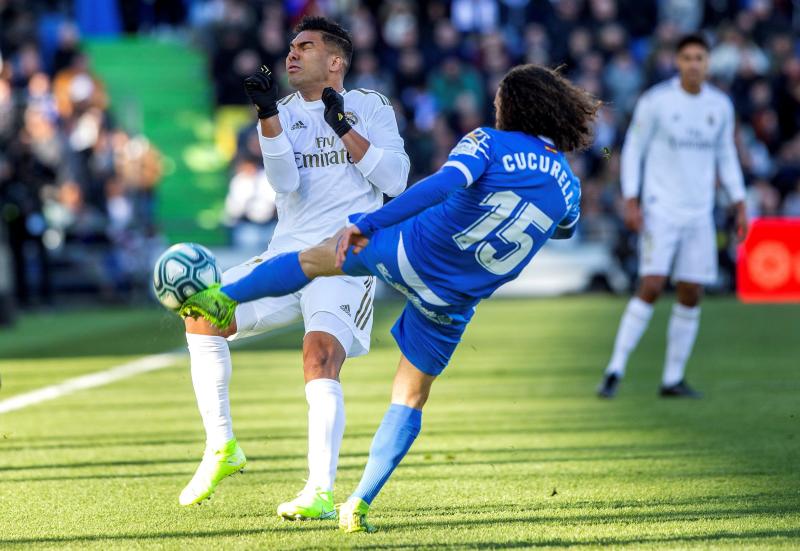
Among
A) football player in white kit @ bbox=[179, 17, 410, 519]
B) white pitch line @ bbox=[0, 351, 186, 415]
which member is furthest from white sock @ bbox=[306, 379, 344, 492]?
white pitch line @ bbox=[0, 351, 186, 415]

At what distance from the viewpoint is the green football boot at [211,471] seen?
6211 millimetres

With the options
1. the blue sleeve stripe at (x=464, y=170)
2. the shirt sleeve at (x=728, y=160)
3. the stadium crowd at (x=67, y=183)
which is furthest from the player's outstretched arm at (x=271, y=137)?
the stadium crowd at (x=67, y=183)

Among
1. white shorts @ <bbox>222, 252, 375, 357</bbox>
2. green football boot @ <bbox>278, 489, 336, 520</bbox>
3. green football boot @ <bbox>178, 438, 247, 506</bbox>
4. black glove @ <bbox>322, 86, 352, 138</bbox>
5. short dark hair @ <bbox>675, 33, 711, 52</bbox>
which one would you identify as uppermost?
black glove @ <bbox>322, 86, 352, 138</bbox>

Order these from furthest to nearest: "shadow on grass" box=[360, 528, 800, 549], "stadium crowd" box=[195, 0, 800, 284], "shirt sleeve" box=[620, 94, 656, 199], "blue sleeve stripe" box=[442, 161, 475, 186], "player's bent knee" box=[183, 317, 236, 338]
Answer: "stadium crowd" box=[195, 0, 800, 284] → "shirt sleeve" box=[620, 94, 656, 199] → "player's bent knee" box=[183, 317, 236, 338] → "blue sleeve stripe" box=[442, 161, 475, 186] → "shadow on grass" box=[360, 528, 800, 549]

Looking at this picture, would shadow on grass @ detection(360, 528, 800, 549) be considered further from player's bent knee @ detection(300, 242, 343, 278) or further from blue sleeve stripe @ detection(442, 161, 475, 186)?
blue sleeve stripe @ detection(442, 161, 475, 186)

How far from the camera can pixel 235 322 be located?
6320mm

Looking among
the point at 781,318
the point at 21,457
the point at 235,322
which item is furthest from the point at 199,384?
the point at 781,318

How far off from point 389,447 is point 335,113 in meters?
1.28

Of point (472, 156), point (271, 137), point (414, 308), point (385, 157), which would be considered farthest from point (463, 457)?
point (472, 156)

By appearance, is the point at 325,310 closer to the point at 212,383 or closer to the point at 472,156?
the point at 212,383

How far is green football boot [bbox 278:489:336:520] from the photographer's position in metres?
5.74

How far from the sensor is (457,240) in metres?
5.60

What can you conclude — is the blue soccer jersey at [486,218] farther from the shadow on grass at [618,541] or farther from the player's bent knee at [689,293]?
the player's bent knee at [689,293]

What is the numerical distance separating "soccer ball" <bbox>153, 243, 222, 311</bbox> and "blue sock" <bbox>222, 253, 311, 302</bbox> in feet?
0.31
